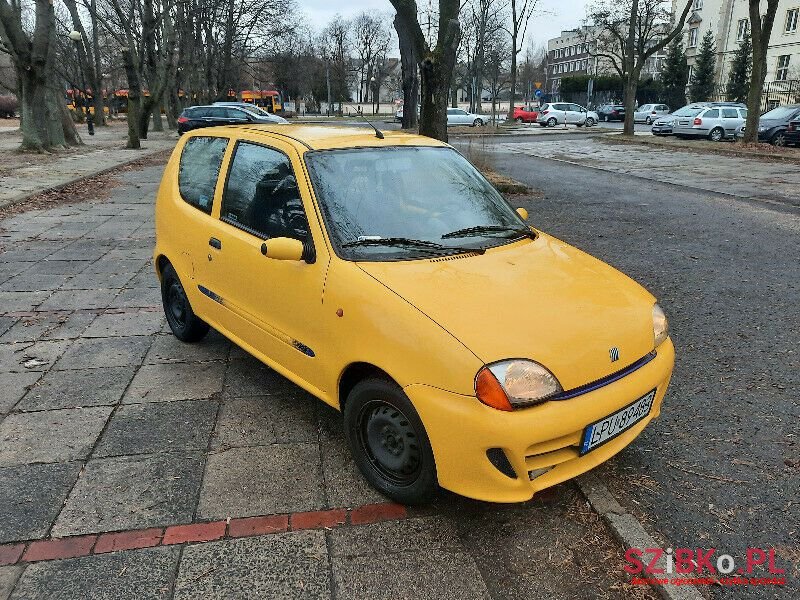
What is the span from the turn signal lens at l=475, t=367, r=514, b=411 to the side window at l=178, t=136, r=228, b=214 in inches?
99.1

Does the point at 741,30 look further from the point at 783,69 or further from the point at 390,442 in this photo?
the point at 390,442

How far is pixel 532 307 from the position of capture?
2734 mm

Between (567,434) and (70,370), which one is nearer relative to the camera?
(567,434)

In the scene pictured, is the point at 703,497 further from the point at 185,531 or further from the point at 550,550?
the point at 185,531

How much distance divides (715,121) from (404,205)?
28331 millimetres

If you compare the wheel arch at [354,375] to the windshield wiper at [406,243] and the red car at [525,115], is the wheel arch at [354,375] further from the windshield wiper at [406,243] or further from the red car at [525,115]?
the red car at [525,115]

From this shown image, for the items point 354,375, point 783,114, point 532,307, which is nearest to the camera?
point 532,307

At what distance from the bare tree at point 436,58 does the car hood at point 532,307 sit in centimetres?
1021

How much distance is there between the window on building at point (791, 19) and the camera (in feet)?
160

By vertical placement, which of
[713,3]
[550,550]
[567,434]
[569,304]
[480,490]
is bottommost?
[550,550]

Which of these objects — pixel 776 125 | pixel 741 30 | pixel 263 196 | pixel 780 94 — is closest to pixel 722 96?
pixel 741 30

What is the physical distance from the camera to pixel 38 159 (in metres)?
17.8

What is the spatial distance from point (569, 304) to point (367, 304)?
0.96 meters

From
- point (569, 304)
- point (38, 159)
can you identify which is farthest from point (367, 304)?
point (38, 159)
